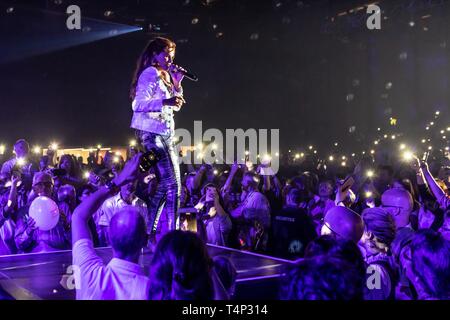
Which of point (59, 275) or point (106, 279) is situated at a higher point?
point (106, 279)

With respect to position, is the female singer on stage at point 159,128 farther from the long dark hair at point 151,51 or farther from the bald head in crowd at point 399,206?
the bald head in crowd at point 399,206

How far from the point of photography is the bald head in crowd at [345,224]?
9.64ft

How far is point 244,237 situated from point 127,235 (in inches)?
149

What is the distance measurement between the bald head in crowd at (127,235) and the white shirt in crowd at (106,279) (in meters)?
0.05

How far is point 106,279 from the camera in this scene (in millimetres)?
2135

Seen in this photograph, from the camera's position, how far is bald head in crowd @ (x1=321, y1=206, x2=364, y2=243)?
2.94 metres

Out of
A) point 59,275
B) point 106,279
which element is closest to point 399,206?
point 106,279

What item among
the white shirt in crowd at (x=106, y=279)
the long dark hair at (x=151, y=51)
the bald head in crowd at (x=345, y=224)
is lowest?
the white shirt in crowd at (x=106, y=279)

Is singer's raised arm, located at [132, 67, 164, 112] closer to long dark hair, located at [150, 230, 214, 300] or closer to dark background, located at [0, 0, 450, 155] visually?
long dark hair, located at [150, 230, 214, 300]

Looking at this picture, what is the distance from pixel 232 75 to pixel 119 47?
5.11m

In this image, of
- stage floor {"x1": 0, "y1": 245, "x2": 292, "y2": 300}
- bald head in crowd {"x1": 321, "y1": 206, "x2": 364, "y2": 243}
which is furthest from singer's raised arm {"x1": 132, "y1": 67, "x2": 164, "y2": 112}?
bald head in crowd {"x1": 321, "y1": 206, "x2": 364, "y2": 243}

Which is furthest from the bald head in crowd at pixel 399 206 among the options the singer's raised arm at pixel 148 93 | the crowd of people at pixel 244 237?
the singer's raised arm at pixel 148 93

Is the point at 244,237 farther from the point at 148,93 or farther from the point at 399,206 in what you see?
the point at 148,93
